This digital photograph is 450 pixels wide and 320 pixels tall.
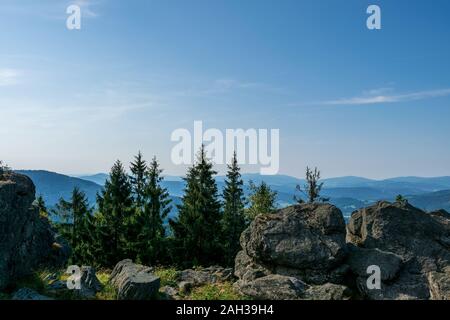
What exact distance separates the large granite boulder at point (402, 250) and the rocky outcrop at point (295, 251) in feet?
4.55

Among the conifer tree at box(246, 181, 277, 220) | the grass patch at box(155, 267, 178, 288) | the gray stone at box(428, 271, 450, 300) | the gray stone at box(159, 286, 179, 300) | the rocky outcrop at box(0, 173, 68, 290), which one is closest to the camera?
the gray stone at box(428, 271, 450, 300)

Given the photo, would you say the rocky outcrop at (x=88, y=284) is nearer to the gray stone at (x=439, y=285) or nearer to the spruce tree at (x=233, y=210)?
the gray stone at (x=439, y=285)

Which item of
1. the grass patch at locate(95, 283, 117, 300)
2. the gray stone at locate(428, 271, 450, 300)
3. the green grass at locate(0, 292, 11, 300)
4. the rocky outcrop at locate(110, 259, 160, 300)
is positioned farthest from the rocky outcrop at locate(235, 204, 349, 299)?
the green grass at locate(0, 292, 11, 300)

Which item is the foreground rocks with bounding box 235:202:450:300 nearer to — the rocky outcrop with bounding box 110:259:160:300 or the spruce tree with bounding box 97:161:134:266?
the rocky outcrop with bounding box 110:259:160:300

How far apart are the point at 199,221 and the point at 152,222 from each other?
724 cm

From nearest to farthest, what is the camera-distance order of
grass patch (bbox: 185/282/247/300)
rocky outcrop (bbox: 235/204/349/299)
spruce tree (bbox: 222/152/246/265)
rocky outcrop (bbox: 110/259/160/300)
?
rocky outcrop (bbox: 110/259/160/300) → grass patch (bbox: 185/282/247/300) → rocky outcrop (bbox: 235/204/349/299) → spruce tree (bbox: 222/152/246/265)

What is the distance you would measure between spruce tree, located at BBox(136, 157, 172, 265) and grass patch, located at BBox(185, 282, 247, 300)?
3361cm

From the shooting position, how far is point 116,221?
55.6 metres

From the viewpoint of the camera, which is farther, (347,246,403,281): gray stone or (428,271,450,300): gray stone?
(347,246,403,281): gray stone

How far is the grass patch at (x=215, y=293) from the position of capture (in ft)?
57.0

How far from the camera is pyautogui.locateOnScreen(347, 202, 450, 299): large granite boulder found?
17.2 m

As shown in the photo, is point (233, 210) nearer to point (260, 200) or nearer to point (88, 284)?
point (260, 200)

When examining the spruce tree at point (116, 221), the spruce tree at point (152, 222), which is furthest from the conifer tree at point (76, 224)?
the spruce tree at point (152, 222)

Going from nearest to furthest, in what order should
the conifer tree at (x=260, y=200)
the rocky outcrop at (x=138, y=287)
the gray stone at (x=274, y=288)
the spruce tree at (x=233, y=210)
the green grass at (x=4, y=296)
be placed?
the green grass at (x=4, y=296) < the rocky outcrop at (x=138, y=287) < the gray stone at (x=274, y=288) < the spruce tree at (x=233, y=210) < the conifer tree at (x=260, y=200)
